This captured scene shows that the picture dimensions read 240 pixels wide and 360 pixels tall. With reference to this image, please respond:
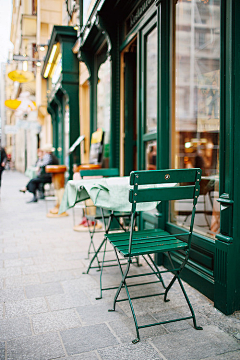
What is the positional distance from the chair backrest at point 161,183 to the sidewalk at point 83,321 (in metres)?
0.95

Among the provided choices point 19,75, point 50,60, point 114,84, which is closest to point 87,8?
point 114,84

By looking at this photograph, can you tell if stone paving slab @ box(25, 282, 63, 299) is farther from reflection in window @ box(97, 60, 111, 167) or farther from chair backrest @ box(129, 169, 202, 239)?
reflection in window @ box(97, 60, 111, 167)

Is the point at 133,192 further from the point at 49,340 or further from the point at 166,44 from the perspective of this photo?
the point at 166,44

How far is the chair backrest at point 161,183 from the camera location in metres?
2.45

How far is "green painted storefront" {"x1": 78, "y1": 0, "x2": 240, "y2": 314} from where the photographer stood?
2729 mm

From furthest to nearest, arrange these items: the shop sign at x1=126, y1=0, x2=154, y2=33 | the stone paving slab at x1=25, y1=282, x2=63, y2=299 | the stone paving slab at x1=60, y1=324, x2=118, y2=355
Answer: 1. the shop sign at x1=126, y1=0, x2=154, y2=33
2. the stone paving slab at x1=25, y1=282, x2=63, y2=299
3. the stone paving slab at x1=60, y1=324, x2=118, y2=355

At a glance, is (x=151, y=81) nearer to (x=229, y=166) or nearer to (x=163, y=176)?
(x=229, y=166)

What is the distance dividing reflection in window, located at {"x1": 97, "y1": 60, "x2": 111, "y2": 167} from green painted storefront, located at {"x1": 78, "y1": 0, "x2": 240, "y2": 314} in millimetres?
342

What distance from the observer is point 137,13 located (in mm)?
5012

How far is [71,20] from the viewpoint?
32.6 feet

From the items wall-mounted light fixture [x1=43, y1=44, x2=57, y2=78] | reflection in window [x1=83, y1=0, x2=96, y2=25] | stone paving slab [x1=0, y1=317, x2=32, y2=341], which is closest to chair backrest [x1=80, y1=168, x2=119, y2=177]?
stone paving slab [x1=0, y1=317, x2=32, y2=341]

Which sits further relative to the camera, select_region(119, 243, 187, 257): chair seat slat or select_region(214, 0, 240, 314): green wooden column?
select_region(214, 0, 240, 314): green wooden column

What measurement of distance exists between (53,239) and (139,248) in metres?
3.02

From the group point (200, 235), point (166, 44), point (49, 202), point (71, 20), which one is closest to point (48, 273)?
point (200, 235)
